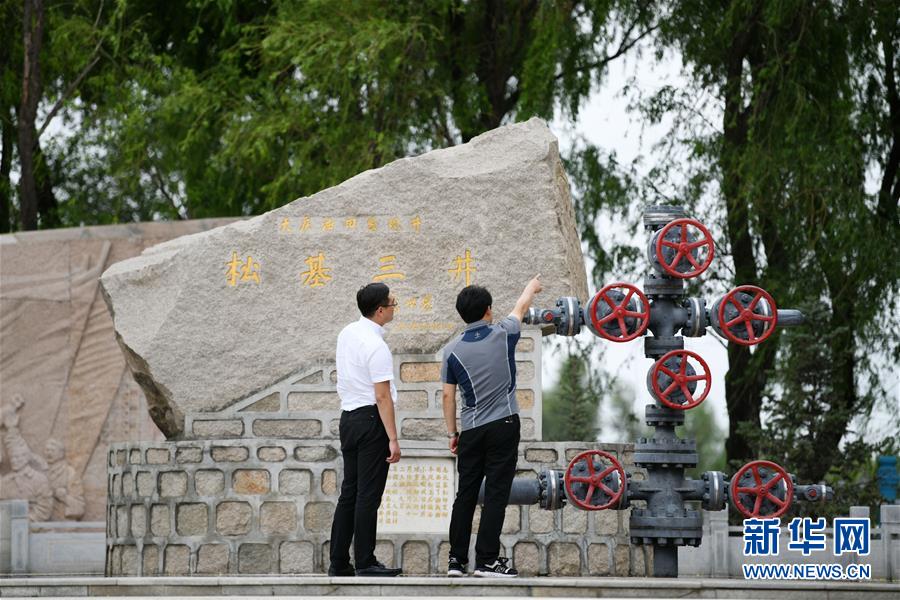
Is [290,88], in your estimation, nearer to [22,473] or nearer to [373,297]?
[22,473]

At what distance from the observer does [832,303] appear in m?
11.5

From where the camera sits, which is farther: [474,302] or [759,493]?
[759,493]

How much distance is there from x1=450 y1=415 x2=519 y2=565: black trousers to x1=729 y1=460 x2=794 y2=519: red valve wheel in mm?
972

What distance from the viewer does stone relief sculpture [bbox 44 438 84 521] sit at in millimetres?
11945

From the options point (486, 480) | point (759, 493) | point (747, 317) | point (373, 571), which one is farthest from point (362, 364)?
point (759, 493)

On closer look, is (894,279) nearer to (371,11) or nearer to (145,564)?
(371,11)

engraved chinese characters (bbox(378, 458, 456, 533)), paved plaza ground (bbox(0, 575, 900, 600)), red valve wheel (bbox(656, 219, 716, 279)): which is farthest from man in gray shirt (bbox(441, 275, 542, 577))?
engraved chinese characters (bbox(378, 458, 456, 533))

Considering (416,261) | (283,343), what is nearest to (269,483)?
(283,343)

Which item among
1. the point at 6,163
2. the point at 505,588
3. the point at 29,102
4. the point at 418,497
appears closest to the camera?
the point at 505,588

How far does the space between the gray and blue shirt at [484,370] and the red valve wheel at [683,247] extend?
0.76 m

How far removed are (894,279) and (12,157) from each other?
929 cm

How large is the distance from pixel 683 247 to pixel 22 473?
24.7 ft

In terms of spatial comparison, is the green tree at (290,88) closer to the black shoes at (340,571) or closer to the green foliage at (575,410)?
the green foliage at (575,410)

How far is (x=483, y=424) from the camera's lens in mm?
5762
